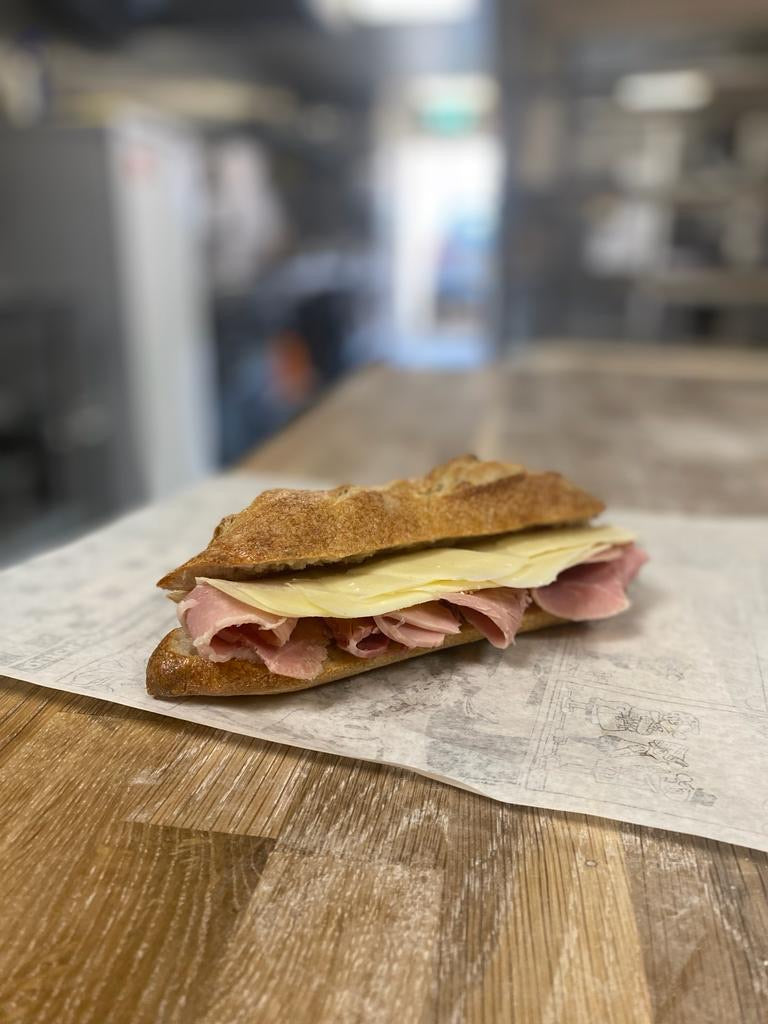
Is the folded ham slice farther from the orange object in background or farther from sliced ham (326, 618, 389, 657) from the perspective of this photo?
the orange object in background

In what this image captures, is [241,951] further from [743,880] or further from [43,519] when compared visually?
[43,519]

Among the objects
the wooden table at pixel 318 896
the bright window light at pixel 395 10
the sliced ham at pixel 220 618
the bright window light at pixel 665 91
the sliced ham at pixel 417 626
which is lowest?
the wooden table at pixel 318 896

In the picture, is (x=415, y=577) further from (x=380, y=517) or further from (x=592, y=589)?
(x=592, y=589)

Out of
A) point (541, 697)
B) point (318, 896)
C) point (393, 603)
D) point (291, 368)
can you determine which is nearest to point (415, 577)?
point (393, 603)

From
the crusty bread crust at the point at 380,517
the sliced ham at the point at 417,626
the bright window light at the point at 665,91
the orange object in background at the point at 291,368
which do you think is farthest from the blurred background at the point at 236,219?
the sliced ham at the point at 417,626

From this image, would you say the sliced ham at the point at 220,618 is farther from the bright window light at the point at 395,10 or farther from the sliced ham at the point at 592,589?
the bright window light at the point at 395,10

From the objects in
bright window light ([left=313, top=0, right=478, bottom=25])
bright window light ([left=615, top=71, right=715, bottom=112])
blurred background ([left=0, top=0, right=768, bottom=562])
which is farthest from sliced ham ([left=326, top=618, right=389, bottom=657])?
bright window light ([left=313, top=0, right=478, bottom=25])
